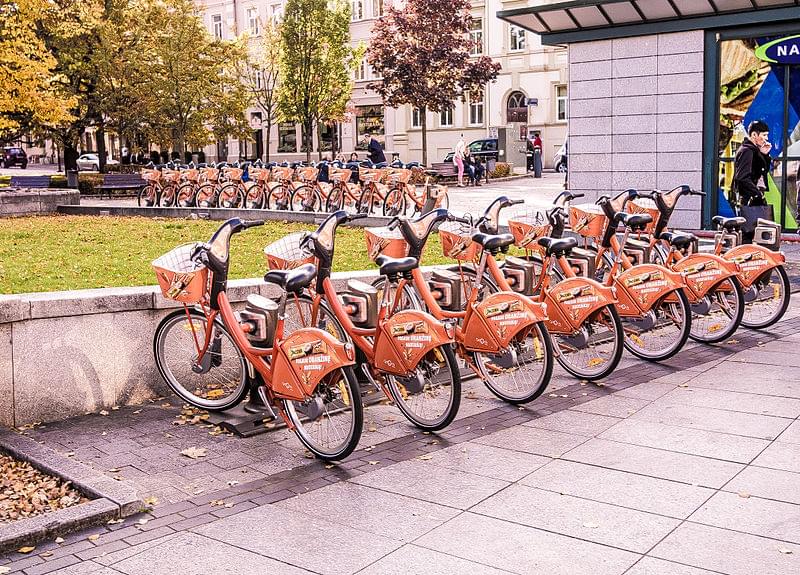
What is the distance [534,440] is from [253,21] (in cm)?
5860

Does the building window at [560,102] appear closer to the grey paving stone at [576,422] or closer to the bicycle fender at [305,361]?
the grey paving stone at [576,422]

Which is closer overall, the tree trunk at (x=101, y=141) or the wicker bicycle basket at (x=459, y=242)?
the wicker bicycle basket at (x=459, y=242)

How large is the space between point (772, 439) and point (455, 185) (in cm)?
3038

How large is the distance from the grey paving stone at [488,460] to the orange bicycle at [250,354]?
56 cm

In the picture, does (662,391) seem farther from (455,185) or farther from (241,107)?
(241,107)

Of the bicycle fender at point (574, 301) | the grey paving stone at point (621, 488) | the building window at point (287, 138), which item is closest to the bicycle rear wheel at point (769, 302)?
the bicycle fender at point (574, 301)

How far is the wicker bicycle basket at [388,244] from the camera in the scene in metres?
7.58

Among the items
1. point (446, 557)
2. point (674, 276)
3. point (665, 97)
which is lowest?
point (446, 557)

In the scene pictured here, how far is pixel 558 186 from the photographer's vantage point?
3525cm

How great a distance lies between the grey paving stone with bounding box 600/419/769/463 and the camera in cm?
592

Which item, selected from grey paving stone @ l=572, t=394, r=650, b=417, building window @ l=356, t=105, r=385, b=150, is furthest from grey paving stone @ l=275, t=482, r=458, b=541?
building window @ l=356, t=105, r=385, b=150

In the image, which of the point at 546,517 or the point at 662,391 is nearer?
the point at 546,517

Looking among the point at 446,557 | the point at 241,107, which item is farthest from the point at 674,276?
the point at 241,107

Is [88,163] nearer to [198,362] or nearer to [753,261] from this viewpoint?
[753,261]
